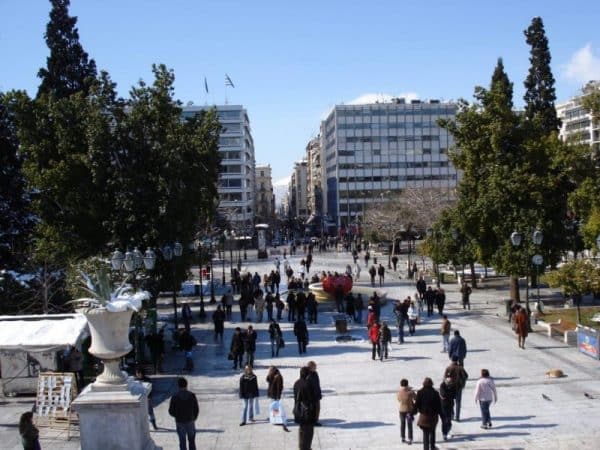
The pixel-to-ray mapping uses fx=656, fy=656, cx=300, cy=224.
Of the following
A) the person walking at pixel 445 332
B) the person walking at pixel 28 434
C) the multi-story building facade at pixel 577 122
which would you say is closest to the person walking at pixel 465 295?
the person walking at pixel 445 332

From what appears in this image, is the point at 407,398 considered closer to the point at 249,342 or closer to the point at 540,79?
the point at 249,342

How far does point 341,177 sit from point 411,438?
296ft

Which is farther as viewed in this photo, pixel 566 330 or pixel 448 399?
pixel 566 330

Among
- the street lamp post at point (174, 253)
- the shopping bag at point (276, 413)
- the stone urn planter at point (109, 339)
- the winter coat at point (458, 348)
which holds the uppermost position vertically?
the street lamp post at point (174, 253)

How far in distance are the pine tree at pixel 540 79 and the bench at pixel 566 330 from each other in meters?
21.2

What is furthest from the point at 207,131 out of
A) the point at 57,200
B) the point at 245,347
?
the point at 245,347

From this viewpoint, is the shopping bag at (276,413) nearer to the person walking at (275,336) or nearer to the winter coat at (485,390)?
the winter coat at (485,390)

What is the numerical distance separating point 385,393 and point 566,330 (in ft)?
30.1

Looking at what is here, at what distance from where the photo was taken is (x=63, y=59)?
121 ft

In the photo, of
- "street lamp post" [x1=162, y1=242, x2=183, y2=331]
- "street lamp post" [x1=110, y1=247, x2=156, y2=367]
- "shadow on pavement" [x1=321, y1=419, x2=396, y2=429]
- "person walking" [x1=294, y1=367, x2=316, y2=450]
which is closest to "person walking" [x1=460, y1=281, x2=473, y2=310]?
"street lamp post" [x1=162, y1=242, x2=183, y2=331]

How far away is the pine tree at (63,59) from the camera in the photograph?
36.4 m

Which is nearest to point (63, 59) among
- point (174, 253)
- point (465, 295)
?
point (174, 253)

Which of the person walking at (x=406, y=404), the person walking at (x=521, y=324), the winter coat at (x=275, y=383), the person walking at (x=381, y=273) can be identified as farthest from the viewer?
the person walking at (x=381, y=273)

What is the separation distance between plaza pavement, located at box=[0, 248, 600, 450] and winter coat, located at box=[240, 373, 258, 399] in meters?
0.80
